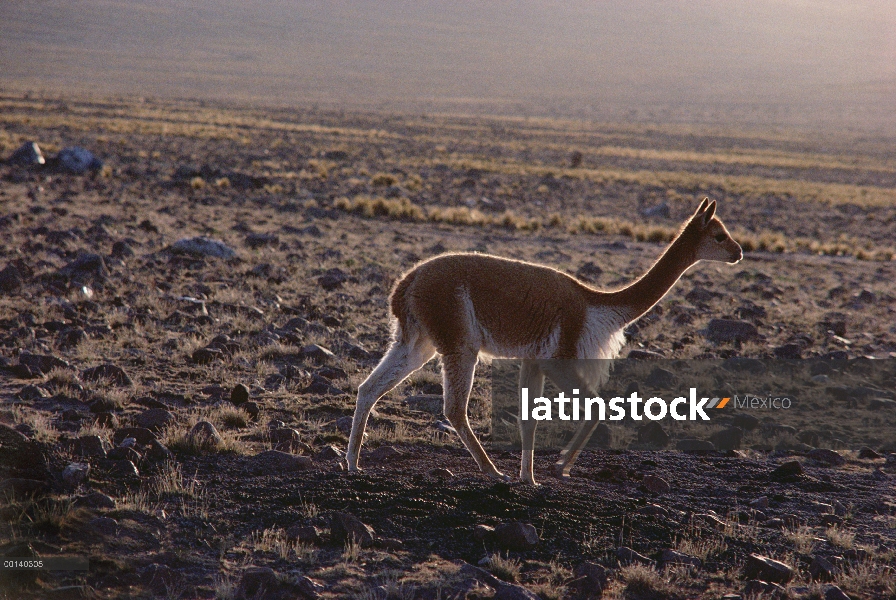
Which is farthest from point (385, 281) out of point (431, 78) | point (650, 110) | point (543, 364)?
point (431, 78)

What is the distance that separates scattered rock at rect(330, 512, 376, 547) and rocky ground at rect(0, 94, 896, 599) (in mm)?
18

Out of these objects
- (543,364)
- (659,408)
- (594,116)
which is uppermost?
(594,116)

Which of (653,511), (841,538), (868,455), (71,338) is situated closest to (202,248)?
(71,338)

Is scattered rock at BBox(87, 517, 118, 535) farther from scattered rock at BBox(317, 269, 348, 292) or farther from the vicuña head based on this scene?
scattered rock at BBox(317, 269, 348, 292)

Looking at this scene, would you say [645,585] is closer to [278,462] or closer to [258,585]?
[258,585]

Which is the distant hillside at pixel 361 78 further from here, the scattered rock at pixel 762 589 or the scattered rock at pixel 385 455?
the scattered rock at pixel 762 589

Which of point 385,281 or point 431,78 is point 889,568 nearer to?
point 385,281

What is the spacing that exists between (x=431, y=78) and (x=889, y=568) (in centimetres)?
16983

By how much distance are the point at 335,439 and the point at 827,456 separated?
14.5ft

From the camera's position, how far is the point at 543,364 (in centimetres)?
644

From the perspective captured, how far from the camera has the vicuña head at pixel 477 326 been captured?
6188 millimetres

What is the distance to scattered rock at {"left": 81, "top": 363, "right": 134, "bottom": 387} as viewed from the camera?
8.01 m

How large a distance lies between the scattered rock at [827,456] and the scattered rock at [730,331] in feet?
12.9

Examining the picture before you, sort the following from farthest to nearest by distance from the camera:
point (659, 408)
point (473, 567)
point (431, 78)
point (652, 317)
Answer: point (431, 78) → point (652, 317) → point (659, 408) → point (473, 567)
